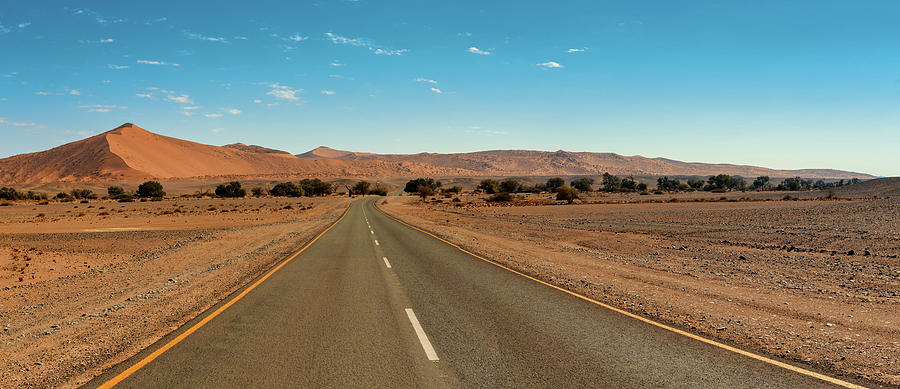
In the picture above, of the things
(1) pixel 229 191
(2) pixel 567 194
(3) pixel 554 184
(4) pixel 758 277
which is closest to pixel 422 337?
(4) pixel 758 277

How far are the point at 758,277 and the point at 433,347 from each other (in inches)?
471

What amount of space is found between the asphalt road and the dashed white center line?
0.03 m

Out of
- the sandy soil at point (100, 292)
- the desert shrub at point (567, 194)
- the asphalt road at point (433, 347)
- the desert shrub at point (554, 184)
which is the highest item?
the desert shrub at point (554, 184)

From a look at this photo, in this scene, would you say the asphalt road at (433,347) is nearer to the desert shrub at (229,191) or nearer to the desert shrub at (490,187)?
the desert shrub at (229,191)

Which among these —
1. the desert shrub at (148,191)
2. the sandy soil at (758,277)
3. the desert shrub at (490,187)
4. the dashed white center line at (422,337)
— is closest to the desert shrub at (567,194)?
the sandy soil at (758,277)

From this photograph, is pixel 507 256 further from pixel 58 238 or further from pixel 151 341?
pixel 58 238

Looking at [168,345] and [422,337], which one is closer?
[168,345]

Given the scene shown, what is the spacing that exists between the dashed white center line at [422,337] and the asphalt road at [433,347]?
3 cm

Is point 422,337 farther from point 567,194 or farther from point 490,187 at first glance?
point 490,187

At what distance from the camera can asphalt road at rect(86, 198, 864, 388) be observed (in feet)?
17.1

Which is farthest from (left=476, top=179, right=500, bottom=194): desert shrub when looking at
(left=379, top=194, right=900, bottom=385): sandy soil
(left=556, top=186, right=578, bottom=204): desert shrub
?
(left=379, top=194, right=900, bottom=385): sandy soil

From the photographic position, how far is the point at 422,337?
6.70 metres

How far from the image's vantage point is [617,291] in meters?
10.4

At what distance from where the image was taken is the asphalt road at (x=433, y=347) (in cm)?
521
